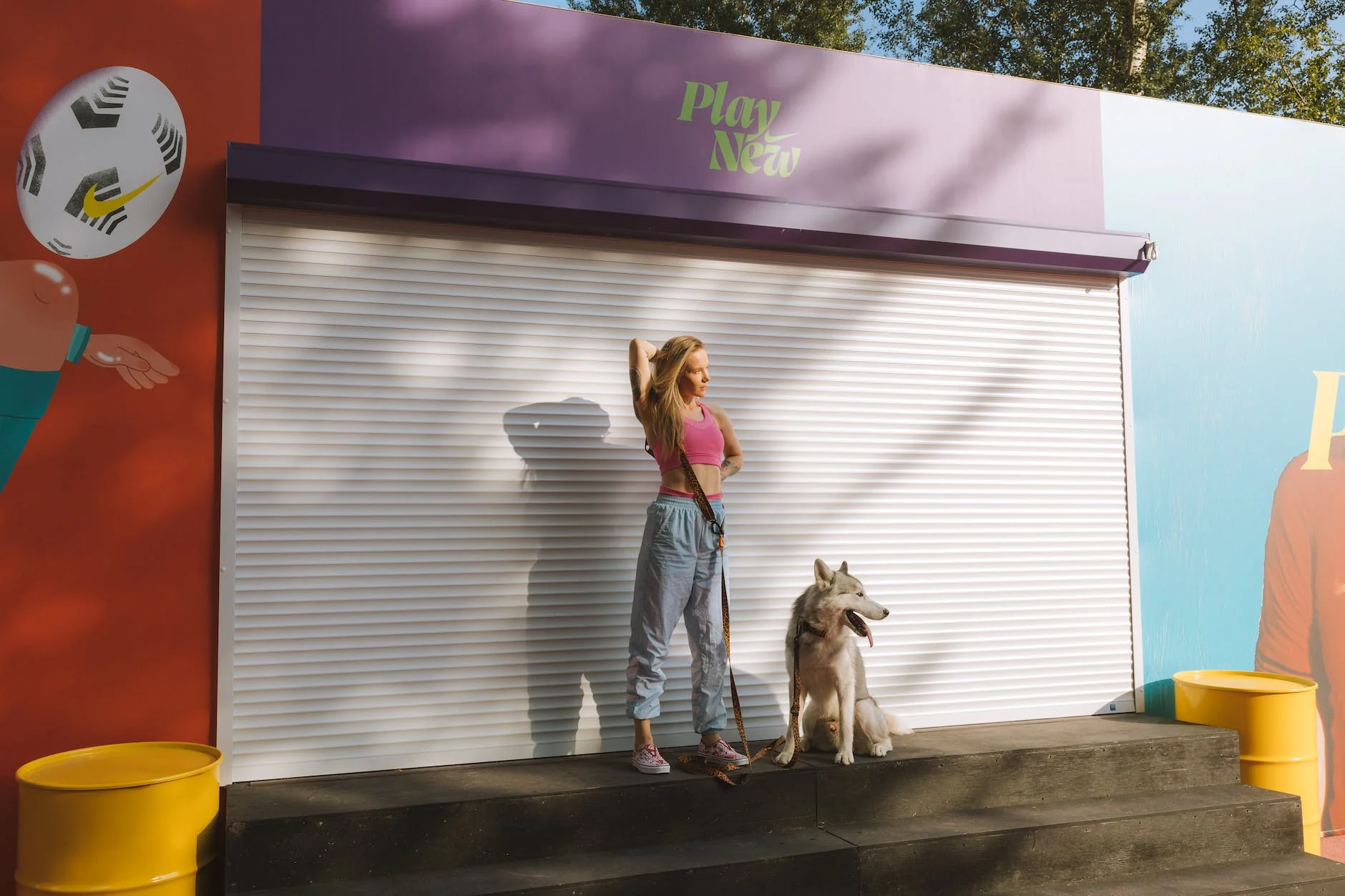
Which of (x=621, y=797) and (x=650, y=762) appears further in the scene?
(x=650, y=762)

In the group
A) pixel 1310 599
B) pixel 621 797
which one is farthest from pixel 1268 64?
pixel 621 797

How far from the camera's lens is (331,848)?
3352 mm

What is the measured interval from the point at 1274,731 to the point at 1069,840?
5.07 ft

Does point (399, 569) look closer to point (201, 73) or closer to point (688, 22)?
point (201, 73)

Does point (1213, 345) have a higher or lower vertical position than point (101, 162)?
lower

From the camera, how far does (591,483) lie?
4426 mm

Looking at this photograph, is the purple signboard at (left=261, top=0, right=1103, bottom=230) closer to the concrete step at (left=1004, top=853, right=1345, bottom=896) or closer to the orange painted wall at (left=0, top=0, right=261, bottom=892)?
the orange painted wall at (left=0, top=0, right=261, bottom=892)

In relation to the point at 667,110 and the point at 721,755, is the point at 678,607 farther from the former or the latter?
the point at 667,110

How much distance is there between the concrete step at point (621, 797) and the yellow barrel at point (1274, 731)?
155mm

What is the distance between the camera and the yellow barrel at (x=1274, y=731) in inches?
184

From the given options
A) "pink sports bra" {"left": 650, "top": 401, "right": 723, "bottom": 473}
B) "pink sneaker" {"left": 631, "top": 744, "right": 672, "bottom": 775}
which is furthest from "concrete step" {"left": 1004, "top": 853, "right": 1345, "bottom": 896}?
"pink sports bra" {"left": 650, "top": 401, "right": 723, "bottom": 473}

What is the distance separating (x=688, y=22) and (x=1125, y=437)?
1196 cm

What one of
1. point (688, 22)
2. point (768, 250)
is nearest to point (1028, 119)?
point (768, 250)

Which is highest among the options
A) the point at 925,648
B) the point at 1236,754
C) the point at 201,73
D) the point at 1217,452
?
the point at 201,73
